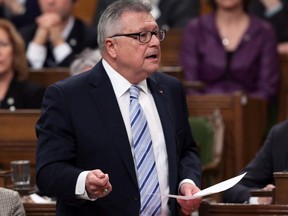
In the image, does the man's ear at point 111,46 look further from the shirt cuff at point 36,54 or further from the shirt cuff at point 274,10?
the shirt cuff at point 274,10

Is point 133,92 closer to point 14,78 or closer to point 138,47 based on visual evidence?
point 138,47

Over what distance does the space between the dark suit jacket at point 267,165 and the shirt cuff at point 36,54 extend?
2.91m

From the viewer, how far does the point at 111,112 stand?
126 inches

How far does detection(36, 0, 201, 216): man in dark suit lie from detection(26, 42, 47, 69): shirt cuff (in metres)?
3.34

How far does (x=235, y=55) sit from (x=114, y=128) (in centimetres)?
325

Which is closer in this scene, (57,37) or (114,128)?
(114,128)

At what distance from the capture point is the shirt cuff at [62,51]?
6500 millimetres

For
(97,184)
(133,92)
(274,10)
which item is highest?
(274,10)

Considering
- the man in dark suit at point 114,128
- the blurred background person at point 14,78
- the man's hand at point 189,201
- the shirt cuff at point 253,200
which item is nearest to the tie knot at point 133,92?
the man in dark suit at point 114,128

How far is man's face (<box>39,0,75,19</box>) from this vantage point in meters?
6.66

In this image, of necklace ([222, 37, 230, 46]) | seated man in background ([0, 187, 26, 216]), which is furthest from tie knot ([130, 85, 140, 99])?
necklace ([222, 37, 230, 46])

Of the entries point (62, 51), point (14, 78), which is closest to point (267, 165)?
Result: point (14, 78)

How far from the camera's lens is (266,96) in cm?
628

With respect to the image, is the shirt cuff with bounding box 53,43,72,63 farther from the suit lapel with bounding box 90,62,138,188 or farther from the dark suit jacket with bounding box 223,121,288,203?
the suit lapel with bounding box 90,62,138,188
